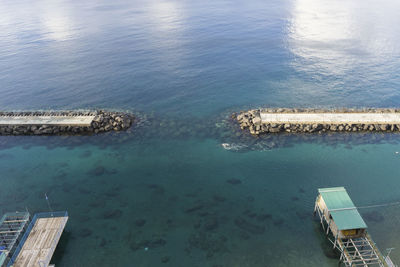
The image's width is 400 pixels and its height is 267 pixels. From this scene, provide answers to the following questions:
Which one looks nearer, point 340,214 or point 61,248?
point 340,214

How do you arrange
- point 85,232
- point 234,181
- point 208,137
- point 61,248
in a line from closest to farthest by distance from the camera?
point 61,248
point 85,232
point 234,181
point 208,137

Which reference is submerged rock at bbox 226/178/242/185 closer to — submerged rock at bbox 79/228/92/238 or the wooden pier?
the wooden pier

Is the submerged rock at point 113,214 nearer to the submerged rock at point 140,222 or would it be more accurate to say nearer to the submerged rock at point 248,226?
the submerged rock at point 140,222

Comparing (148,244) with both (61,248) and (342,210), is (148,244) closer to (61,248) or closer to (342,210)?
(61,248)

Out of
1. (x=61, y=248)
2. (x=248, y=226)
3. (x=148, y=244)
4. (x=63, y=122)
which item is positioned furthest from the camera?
(x=63, y=122)

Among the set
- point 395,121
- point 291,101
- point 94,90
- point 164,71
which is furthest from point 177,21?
point 395,121

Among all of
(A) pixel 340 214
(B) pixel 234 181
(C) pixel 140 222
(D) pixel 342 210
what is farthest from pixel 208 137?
(A) pixel 340 214
